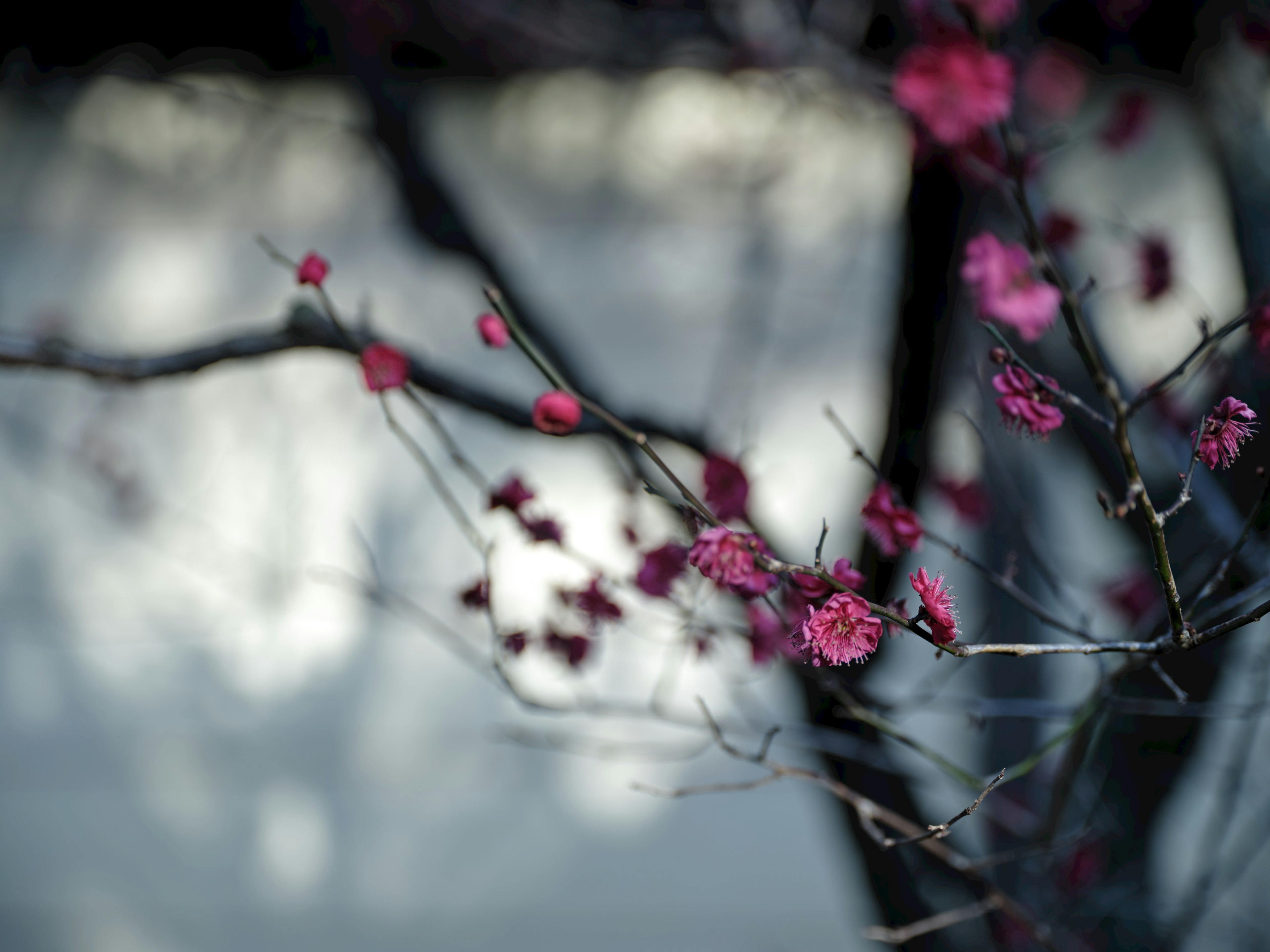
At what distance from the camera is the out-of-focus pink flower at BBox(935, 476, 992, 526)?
1138mm

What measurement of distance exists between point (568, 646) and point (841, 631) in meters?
0.45

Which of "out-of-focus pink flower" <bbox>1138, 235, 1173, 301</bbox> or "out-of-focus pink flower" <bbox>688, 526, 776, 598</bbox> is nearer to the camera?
"out-of-focus pink flower" <bbox>688, 526, 776, 598</bbox>

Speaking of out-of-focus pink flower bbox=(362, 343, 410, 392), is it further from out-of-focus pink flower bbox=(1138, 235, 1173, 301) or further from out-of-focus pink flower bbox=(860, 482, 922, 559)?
out-of-focus pink flower bbox=(1138, 235, 1173, 301)

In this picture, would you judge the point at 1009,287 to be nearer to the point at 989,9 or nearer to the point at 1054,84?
the point at 989,9

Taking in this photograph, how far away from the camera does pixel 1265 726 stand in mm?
1704

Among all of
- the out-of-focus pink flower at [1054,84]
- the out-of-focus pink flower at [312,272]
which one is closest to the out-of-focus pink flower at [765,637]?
the out-of-focus pink flower at [312,272]

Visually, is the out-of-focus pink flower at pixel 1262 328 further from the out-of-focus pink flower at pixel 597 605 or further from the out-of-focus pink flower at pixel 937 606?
the out-of-focus pink flower at pixel 597 605

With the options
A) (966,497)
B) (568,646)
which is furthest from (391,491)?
(966,497)

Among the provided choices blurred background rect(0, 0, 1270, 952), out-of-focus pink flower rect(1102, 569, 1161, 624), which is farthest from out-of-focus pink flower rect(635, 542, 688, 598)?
blurred background rect(0, 0, 1270, 952)

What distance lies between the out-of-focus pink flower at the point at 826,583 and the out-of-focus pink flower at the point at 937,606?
0.11m

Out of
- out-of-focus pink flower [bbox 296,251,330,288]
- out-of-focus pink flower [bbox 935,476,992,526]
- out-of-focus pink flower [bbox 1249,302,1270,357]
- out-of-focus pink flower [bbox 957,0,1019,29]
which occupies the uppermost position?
out-of-focus pink flower [bbox 957,0,1019,29]

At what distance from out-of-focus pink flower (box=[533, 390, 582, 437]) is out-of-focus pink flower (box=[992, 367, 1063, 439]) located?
0.85ft

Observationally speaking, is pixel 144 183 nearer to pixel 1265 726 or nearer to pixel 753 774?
pixel 753 774

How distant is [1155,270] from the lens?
3.43ft
